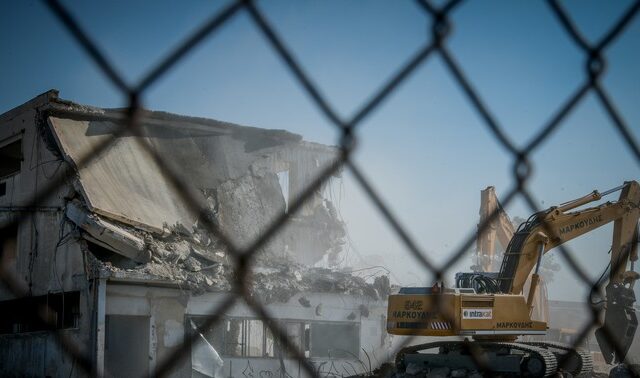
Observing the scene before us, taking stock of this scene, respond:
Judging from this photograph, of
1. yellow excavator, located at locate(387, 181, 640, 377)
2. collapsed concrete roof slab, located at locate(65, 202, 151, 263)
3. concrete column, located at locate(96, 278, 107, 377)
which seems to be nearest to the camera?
yellow excavator, located at locate(387, 181, 640, 377)

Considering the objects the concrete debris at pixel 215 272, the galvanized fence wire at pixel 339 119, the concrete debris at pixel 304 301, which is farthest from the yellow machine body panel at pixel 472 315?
the galvanized fence wire at pixel 339 119

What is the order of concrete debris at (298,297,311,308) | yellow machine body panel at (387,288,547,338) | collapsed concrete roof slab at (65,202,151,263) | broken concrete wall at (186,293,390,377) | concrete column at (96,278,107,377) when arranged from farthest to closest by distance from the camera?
concrete debris at (298,297,311,308) → broken concrete wall at (186,293,390,377) → collapsed concrete roof slab at (65,202,151,263) → concrete column at (96,278,107,377) → yellow machine body panel at (387,288,547,338)

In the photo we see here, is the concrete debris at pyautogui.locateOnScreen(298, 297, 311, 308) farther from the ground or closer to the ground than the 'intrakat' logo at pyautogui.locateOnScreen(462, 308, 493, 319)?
farther from the ground

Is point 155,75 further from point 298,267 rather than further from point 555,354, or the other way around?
point 298,267

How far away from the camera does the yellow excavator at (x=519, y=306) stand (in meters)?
10.0

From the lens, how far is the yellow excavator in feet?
32.8

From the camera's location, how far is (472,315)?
997cm

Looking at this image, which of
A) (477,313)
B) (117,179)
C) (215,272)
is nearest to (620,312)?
(477,313)

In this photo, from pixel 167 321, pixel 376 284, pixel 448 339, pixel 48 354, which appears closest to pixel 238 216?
pixel 376 284

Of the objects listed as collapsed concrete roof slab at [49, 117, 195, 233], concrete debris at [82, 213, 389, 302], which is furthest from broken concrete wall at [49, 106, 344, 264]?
concrete debris at [82, 213, 389, 302]

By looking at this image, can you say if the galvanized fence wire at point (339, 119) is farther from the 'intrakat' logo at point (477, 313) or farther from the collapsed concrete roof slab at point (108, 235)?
the collapsed concrete roof slab at point (108, 235)

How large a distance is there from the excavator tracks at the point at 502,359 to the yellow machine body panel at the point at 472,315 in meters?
0.52

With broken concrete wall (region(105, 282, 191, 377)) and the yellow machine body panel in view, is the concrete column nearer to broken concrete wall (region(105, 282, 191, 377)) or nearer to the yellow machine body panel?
broken concrete wall (region(105, 282, 191, 377))

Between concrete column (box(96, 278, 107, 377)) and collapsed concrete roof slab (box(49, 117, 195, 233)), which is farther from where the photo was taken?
concrete column (box(96, 278, 107, 377))
